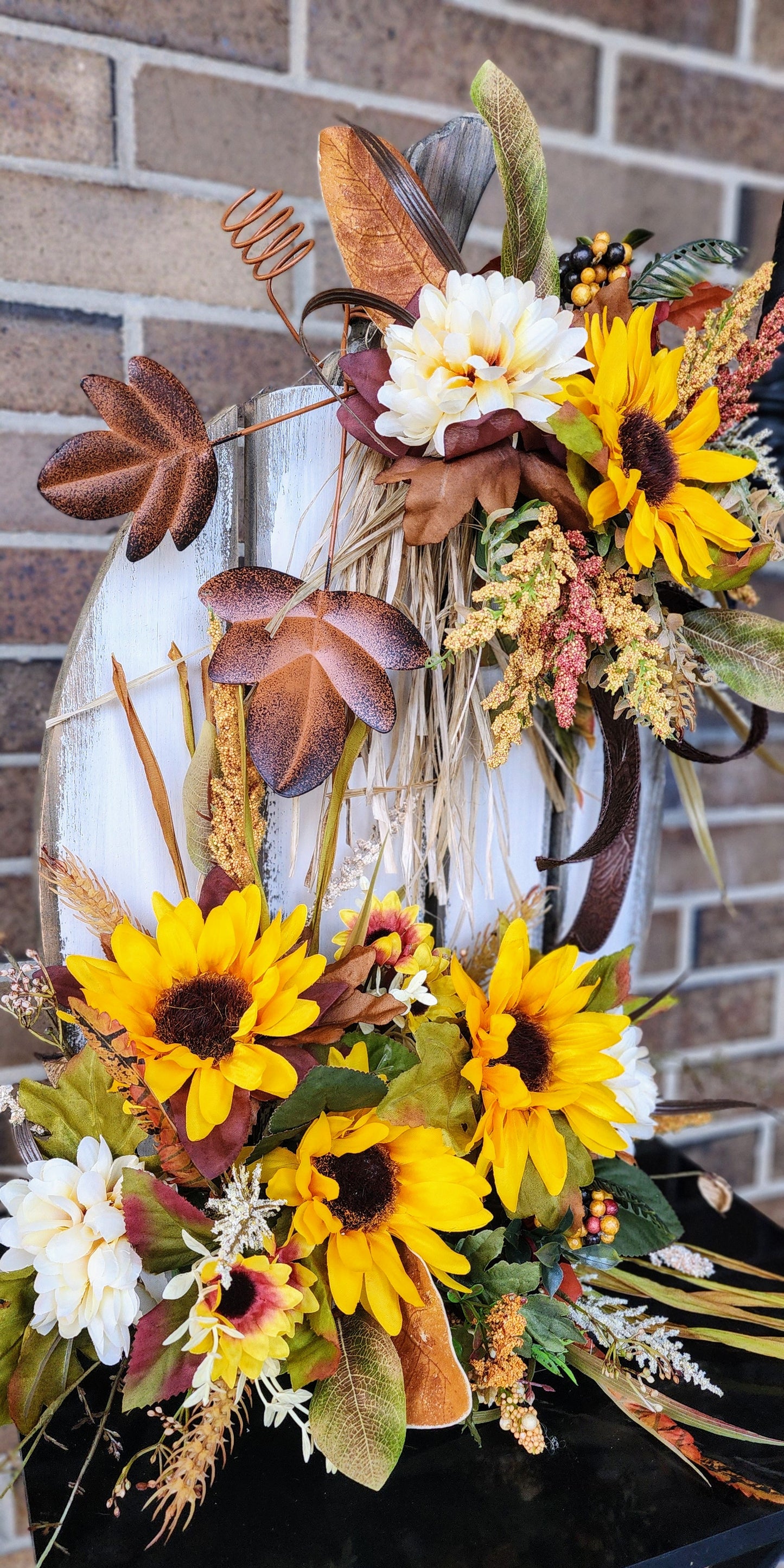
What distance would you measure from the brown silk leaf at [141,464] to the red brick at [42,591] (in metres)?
0.25

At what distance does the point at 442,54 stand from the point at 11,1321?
1.01m

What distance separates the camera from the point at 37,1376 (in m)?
0.49

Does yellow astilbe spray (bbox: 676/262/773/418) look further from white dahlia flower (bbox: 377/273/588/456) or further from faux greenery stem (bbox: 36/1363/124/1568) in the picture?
faux greenery stem (bbox: 36/1363/124/1568)

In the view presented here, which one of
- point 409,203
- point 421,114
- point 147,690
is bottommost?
point 147,690

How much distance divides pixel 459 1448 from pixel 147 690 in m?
0.47

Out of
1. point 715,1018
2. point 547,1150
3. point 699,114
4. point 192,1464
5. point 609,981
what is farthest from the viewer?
point 715,1018

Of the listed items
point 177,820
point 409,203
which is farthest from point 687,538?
point 177,820

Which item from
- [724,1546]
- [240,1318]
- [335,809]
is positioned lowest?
[724,1546]

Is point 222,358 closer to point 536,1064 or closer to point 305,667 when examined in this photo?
point 305,667

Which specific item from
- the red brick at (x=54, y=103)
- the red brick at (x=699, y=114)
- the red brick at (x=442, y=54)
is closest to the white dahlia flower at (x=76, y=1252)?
Result: the red brick at (x=54, y=103)

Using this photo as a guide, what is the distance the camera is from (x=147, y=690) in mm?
572

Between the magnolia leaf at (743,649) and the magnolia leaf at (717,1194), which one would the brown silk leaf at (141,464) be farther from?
the magnolia leaf at (717,1194)

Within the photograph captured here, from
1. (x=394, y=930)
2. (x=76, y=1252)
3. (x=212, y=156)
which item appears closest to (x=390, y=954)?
(x=394, y=930)

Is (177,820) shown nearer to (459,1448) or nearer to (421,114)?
(459,1448)
